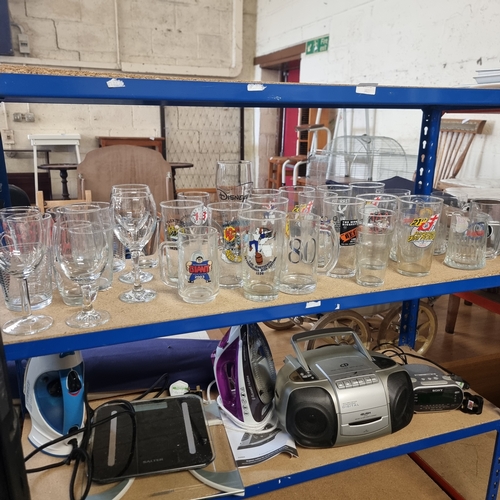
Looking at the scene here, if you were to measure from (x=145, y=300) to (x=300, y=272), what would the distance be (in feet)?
0.99

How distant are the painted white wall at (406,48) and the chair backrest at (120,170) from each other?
4.18ft

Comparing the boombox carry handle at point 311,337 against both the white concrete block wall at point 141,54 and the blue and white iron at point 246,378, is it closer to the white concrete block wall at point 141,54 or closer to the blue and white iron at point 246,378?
the blue and white iron at point 246,378

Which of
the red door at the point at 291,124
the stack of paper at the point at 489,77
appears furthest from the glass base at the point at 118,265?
the red door at the point at 291,124

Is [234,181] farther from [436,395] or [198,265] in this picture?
[436,395]

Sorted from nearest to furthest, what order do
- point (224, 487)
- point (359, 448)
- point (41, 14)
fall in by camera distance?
point (224, 487)
point (359, 448)
point (41, 14)

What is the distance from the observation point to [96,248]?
706 mm

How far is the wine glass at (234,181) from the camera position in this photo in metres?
1.02

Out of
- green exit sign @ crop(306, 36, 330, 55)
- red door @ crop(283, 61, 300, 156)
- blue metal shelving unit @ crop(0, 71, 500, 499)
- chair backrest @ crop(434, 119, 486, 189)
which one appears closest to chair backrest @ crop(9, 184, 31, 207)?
blue metal shelving unit @ crop(0, 71, 500, 499)

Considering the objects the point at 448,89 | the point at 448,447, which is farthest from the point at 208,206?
the point at 448,447

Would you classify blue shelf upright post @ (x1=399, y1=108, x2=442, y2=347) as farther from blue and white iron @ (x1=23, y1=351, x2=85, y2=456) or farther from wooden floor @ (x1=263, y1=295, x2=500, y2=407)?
blue and white iron @ (x1=23, y1=351, x2=85, y2=456)

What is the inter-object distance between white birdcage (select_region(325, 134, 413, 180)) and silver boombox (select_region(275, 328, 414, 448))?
95.0 inches

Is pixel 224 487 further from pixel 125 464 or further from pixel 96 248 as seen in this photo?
pixel 96 248

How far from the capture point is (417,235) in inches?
35.2

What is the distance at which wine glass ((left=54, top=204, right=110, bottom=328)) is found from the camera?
0.69 m
